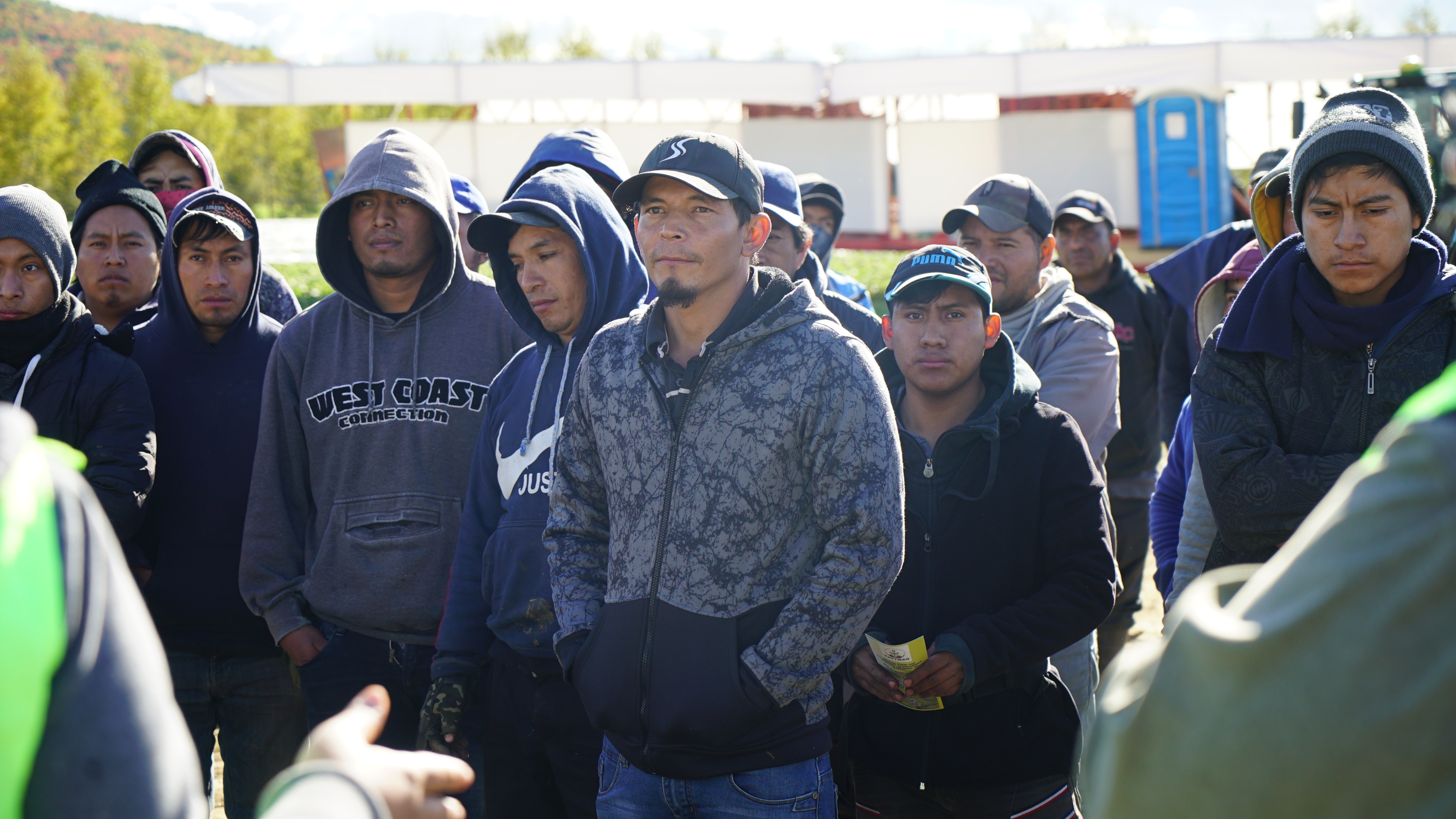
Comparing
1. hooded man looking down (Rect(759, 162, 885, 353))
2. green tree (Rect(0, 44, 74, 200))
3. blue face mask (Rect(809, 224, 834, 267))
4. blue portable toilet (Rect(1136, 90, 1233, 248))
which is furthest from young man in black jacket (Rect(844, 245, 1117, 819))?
green tree (Rect(0, 44, 74, 200))

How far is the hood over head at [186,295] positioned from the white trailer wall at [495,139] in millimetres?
20759

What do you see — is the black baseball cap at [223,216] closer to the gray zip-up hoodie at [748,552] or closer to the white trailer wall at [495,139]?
the gray zip-up hoodie at [748,552]

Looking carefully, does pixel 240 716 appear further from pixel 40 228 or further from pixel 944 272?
pixel 944 272

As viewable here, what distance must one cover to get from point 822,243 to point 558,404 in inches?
126

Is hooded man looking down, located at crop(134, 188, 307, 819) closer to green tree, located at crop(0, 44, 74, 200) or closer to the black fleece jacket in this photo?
the black fleece jacket

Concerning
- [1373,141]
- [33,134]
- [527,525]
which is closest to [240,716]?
[527,525]

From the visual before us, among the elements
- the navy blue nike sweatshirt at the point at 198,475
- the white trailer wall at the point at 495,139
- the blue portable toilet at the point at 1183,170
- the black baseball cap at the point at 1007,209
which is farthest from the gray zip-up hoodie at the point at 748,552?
the white trailer wall at the point at 495,139

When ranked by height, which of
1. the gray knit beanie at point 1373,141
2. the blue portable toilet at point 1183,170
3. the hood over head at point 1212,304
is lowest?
the hood over head at point 1212,304

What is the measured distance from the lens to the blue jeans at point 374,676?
3279 mm

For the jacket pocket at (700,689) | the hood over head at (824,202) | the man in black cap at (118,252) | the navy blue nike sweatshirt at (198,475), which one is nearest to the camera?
the jacket pocket at (700,689)

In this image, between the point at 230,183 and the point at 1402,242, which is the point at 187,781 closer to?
the point at 1402,242

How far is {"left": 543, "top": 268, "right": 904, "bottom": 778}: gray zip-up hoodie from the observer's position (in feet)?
7.55

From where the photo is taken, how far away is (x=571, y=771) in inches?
114

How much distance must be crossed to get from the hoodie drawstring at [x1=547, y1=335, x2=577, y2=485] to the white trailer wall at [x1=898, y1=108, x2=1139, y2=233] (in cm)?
2048
